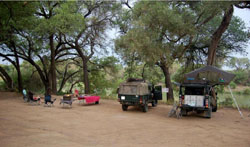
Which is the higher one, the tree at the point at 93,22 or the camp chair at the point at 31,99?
the tree at the point at 93,22

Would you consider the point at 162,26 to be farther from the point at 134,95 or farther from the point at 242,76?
the point at 242,76

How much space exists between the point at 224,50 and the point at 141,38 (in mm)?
11053

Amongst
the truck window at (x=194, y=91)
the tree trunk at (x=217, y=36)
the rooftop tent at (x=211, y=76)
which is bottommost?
the truck window at (x=194, y=91)

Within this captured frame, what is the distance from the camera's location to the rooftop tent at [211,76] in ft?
38.8

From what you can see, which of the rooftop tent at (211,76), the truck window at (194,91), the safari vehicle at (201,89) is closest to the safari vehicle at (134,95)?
the safari vehicle at (201,89)

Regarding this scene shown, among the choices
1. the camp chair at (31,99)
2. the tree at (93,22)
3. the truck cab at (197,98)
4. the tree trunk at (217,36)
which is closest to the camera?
the truck cab at (197,98)

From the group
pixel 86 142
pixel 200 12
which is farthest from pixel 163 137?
pixel 200 12

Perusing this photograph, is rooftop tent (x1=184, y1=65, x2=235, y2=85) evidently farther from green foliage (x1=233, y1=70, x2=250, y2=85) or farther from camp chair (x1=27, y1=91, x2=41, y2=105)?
green foliage (x1=233, y1=70, x2=250, y2=85)

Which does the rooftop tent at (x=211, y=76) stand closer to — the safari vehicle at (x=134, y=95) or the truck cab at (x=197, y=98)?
the truck cab at (x=197, y=98)

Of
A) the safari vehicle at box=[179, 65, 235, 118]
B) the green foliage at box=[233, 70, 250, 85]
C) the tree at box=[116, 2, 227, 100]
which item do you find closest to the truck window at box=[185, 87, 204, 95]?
the safari vehicle at box=[179, 65, 235, 118]

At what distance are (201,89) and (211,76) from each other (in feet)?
4.29

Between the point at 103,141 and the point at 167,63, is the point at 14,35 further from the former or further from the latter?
the point at 103,141

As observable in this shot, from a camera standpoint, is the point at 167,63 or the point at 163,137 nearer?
the point at 163,137

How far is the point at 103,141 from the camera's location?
619 cm
